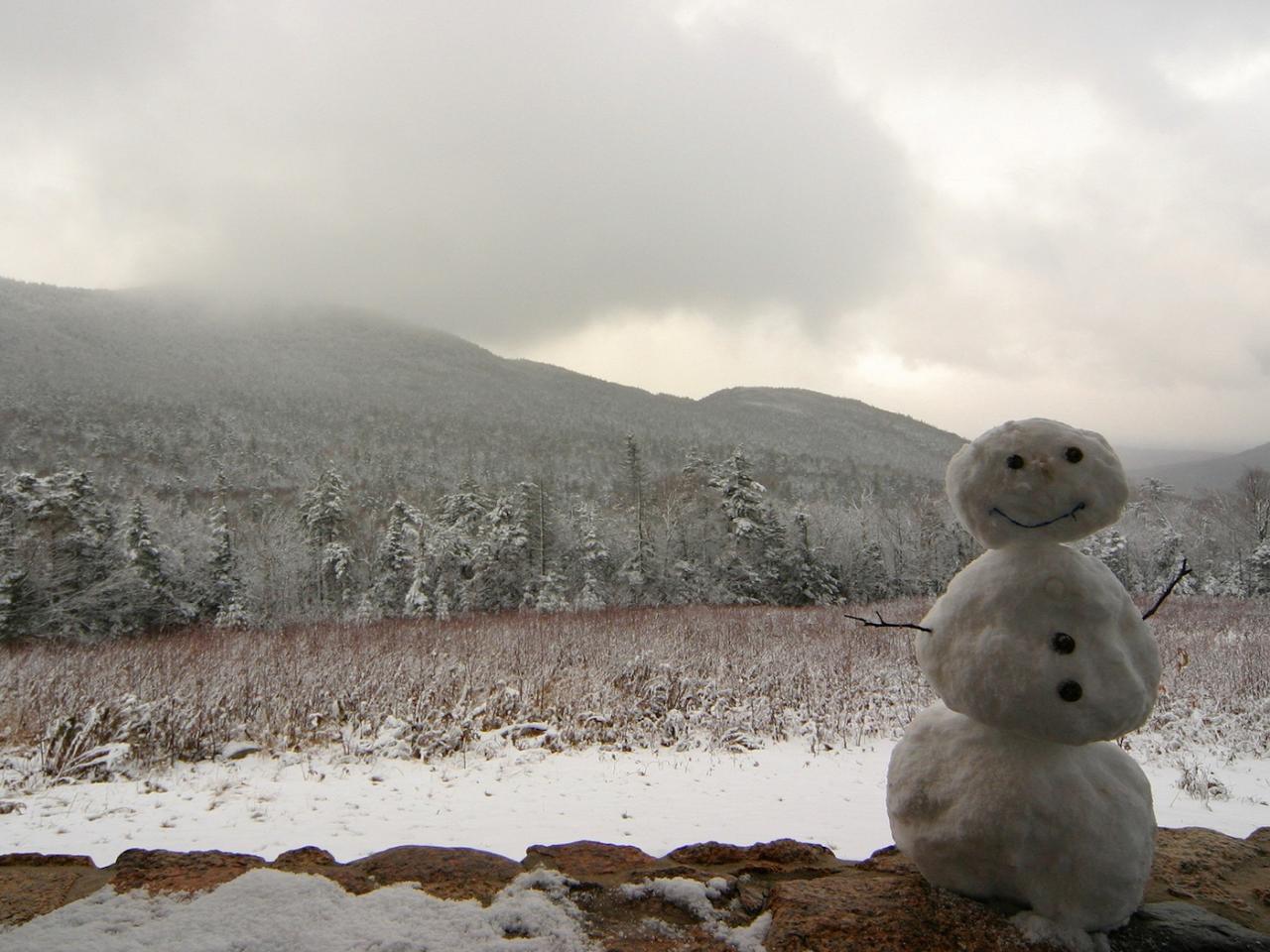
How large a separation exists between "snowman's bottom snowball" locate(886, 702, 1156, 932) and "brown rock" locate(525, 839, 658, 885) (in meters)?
1.03

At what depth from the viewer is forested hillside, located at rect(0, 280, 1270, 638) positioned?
28031 mm

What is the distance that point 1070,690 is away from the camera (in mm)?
1875

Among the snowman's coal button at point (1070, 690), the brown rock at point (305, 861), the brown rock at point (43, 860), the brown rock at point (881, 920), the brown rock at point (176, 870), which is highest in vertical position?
the snowman's coal button at point (1070, 690)

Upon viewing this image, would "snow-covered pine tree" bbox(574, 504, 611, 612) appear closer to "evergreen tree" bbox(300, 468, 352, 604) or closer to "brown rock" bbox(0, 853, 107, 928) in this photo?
"evergreen tree" bbox(300, 468, 352, 604)

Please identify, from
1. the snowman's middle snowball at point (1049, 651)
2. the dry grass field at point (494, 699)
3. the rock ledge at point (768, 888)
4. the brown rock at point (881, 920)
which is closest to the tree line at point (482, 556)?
the dry grass field at point (494, 699)

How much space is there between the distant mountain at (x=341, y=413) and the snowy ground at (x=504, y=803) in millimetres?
54683

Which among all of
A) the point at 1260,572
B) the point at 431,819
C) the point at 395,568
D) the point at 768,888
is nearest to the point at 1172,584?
the point at 768,888

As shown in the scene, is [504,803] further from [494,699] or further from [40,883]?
[40,883]

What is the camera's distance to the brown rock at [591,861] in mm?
2469

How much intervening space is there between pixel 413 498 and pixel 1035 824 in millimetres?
59375

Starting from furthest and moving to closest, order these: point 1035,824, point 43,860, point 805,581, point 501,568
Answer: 1. point 501,568
2. point 805,581
3. point 43,860
4. point 1035,824

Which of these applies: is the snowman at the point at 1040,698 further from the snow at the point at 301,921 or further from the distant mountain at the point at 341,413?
the distant mountain at the point at 341,413

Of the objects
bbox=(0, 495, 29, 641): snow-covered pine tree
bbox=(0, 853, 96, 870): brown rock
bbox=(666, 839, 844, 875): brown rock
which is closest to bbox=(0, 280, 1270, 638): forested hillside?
bbox=(0, 495, 29, 641): snow-covered pine tree

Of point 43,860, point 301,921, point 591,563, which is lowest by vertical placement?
point 591,563
